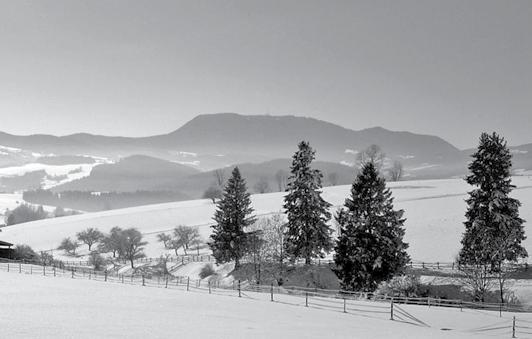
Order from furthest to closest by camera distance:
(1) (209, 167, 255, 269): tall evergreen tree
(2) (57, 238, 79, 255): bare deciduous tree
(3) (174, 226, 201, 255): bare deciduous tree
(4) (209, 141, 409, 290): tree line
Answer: (2) (57, 238, 79, 255): bare deciduous tree < (3) (174, 226, 201, 255): bare deciduous tree < (1) (209, 167, 255, 269): tall evergreen tree < (4) (209, 141, 409, 290): tree line

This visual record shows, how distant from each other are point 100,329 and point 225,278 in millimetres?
43275

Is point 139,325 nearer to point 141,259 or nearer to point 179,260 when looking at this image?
point 179,260

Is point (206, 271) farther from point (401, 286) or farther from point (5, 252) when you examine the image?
point (5, 252)

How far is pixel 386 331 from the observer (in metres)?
26.3

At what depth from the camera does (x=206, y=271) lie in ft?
220

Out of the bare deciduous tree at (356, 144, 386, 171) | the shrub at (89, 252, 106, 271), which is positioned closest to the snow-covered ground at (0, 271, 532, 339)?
the shrub at (89, 252, 106, 271)

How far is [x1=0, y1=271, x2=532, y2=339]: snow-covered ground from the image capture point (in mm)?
21219

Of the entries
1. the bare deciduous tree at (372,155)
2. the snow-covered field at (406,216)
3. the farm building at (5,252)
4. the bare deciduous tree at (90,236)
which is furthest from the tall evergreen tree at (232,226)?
the bare deciduous tree at (372,155)

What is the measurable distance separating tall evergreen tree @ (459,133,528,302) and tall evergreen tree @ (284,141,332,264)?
55.5 feet

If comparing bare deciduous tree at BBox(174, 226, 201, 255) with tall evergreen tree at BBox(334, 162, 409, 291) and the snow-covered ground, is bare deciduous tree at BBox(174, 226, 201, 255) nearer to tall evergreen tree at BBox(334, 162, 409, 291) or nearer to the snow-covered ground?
tall evergreen tree at BBox(334, 162, 409, 291)

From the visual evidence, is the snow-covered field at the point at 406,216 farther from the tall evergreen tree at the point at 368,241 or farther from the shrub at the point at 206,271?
the shrub at the point at 206,271

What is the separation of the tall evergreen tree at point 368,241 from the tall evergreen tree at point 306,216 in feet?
24.0

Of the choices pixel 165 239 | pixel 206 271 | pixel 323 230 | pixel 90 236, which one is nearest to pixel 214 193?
pixel 90 236

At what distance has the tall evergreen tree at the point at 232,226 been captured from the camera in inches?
2584
